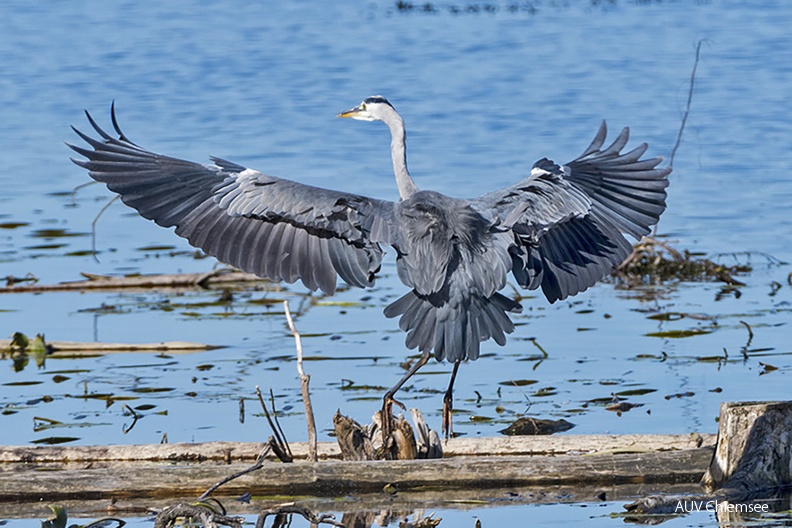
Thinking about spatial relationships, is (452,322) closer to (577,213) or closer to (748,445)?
(577,213)

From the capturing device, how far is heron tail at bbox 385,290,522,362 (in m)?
6.63

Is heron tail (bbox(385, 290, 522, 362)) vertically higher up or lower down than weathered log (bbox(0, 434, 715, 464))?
higher up

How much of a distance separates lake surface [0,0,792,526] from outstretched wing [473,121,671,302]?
92 cm

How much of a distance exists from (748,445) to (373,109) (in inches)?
130

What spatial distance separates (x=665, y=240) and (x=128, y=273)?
14.2ft

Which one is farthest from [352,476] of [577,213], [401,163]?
[401,163]

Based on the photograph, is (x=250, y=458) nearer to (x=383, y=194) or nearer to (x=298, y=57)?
(x=383, y=194)

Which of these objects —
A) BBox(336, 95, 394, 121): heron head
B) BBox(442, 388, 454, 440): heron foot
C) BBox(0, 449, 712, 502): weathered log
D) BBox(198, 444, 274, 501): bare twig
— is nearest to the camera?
BBox(198, 444, 274, 501): bare twig

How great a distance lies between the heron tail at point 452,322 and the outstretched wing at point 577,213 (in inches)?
13.3

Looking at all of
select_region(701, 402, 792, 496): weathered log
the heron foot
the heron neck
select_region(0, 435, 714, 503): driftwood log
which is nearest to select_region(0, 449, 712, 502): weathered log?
select_region(0, 435, 714, 503): driftwood log

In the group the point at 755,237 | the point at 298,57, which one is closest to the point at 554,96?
the point at 298,57

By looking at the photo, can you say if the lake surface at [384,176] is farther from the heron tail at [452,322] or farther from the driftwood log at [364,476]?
the heron tail at [452,322]

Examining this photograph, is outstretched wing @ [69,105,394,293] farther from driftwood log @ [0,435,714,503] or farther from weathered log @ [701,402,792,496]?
weathered log @ [701,402,792,496]

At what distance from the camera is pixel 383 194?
1431 centimetres
